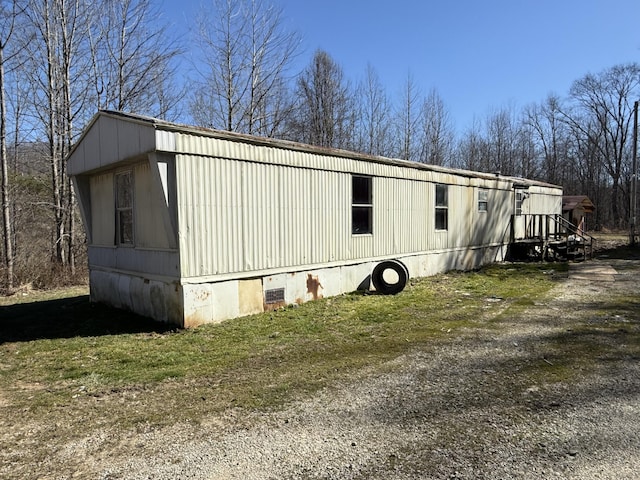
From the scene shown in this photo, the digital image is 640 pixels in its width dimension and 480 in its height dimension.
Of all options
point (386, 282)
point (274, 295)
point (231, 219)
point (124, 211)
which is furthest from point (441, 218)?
point (124, 211)

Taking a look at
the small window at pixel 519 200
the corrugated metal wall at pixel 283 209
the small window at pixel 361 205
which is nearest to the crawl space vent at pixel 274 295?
the corrugated metal wall at pixel 283 209

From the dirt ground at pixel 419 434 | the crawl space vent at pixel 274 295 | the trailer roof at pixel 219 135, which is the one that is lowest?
the dirt ground at pixel 419 434

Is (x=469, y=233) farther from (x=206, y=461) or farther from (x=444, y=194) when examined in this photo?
(x=206, y=461)

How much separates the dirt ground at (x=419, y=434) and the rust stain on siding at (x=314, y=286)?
3524 mm

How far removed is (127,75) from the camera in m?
14.5

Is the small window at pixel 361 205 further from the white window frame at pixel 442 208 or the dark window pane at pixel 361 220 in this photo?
the white window frame at pixel 442 208

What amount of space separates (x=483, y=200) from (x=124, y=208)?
10.4 metres

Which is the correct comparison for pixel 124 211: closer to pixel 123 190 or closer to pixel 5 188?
pixel 123 190

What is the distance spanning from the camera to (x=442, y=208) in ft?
37.2

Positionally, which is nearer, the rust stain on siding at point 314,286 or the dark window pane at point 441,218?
the rust stain on siding at point 314,286

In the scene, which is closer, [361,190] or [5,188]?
[361,190]

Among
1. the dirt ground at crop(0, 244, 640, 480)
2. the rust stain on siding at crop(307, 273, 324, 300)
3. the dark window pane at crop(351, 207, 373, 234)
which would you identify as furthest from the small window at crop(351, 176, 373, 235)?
the dirt ground at crop(0, 244, 640, 480)

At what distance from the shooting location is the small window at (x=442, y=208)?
1127cm

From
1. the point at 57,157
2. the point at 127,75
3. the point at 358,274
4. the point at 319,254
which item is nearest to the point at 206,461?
the point at 319,254
